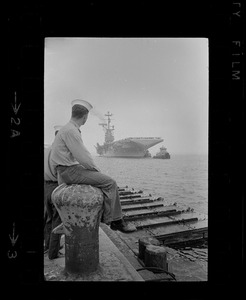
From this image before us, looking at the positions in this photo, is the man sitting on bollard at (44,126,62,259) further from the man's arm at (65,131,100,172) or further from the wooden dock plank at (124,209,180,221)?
the wooden dock plank at (124,209,180,221)

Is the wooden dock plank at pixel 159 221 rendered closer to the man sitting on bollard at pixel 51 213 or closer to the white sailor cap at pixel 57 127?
the man sitting on bollard at pixel 51 213

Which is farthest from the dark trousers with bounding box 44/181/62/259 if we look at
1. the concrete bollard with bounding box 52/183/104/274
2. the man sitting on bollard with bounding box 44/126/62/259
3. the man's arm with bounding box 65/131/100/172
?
the man's arm with bounding box 65/131/100/172

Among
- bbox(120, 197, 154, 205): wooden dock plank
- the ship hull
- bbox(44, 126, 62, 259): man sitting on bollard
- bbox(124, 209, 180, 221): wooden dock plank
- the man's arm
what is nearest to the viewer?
the man's arm

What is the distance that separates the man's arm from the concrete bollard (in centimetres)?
25

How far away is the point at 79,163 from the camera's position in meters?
2.81

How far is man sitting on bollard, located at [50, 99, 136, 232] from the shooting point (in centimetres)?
277

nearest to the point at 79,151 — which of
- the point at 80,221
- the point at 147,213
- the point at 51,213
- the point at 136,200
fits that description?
the point at 80,221

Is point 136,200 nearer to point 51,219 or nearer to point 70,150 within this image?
point 51,219
